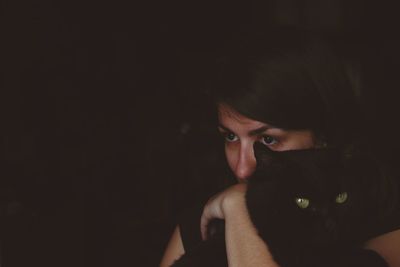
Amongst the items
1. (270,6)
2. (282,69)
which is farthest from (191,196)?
(270,6)

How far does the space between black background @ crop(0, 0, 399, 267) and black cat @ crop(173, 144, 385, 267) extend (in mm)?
511

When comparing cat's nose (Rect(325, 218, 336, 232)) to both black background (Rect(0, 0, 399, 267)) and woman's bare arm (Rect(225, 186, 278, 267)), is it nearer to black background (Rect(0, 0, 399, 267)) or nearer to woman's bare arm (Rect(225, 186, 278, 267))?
woman's bare arm (Rect(225, 186, 278, 267))

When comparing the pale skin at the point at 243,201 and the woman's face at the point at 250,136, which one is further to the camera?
the woman's face at the point at 250,136

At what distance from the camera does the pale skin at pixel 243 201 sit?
1.50 m

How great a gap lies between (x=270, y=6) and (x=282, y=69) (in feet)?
5.13

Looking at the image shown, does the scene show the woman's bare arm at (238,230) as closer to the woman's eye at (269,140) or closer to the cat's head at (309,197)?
the cat's head at (309,197)

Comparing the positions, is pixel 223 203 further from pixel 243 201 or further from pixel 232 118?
pixel 232 118

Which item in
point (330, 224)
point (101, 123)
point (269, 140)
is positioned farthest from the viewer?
point (101, 123)

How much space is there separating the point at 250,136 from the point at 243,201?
0.22m

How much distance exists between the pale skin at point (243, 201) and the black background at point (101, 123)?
0.29 m

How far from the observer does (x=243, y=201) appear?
1.67m

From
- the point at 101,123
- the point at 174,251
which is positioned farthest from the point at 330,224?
the point at 101,123

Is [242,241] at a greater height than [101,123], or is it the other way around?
[101,123]

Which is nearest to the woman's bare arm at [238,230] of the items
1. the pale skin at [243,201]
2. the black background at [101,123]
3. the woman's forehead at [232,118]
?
the pale skin at [243,201]
